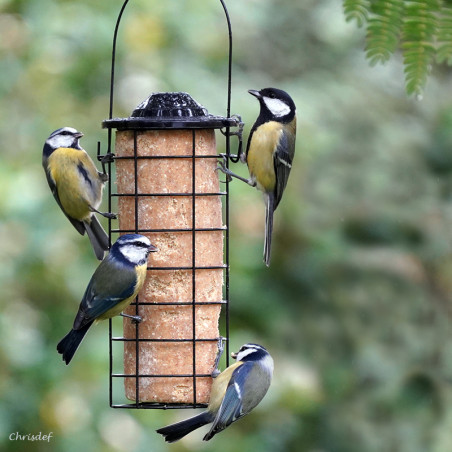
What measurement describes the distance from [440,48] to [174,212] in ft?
5.19

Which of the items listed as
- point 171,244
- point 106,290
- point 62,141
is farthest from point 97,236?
point 106,290

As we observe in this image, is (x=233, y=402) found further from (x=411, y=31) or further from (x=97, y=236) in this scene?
(x=411, y=31)

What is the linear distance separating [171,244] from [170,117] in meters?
0.63

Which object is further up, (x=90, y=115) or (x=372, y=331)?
(x=90, y=115)

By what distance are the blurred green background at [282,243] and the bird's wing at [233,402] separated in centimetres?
214

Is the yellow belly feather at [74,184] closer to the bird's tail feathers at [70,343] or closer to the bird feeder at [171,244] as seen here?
the bird feeder at [171,244]

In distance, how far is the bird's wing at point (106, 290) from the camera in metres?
4.49

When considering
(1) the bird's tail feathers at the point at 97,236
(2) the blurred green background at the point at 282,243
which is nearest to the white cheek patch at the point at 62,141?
(1) the bird's tail feathers at the point at 97,236

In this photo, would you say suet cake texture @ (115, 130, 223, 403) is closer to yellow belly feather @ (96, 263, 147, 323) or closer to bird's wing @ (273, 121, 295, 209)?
yellow belly feather @ (96, 263, 147, 323)

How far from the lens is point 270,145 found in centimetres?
522

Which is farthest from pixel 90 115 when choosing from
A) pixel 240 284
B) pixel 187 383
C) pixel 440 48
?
pixel 440 48

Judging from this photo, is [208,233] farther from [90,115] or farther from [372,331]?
[372,331]

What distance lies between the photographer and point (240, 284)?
7699 millimetres

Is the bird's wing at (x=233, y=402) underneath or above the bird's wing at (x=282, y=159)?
underneath
